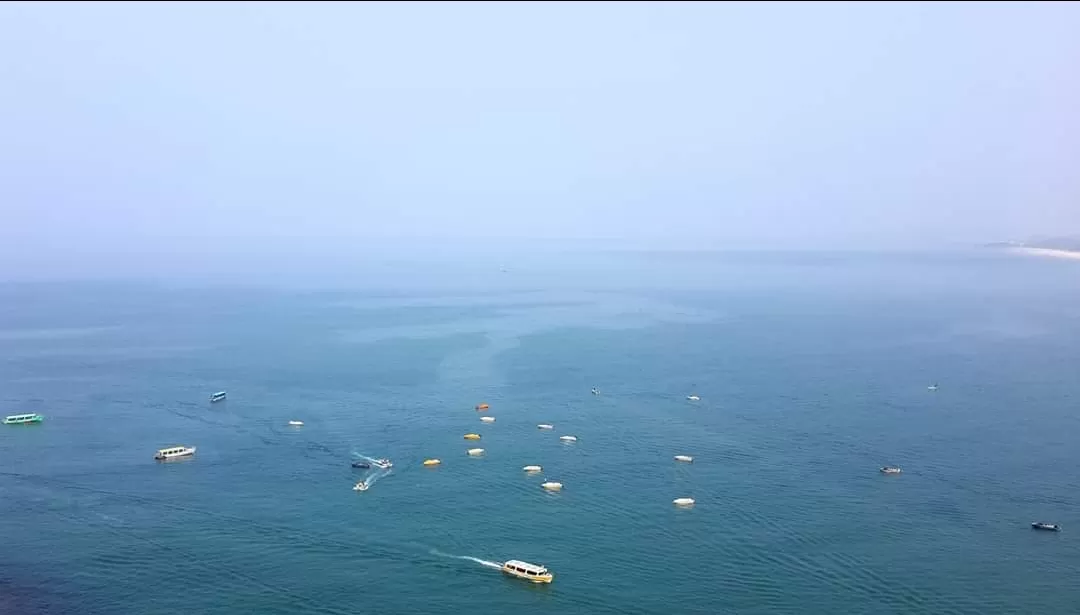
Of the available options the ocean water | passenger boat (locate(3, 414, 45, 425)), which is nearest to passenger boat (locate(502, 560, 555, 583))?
the ocean water

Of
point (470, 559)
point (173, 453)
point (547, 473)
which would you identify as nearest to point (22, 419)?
point (173, 453)

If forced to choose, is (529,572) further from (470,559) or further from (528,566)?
(470,559)

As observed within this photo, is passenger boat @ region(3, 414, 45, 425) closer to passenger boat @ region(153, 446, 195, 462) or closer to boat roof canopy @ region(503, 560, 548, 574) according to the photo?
passenger boat @ region(153, 446, 195, 462)

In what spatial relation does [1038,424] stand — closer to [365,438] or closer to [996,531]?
[996,531]

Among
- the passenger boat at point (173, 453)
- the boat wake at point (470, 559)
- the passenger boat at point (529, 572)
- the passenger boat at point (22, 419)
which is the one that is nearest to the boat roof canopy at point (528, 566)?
the passenger boat at point (529, 572)

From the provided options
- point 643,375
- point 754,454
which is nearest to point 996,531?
point 754,454
